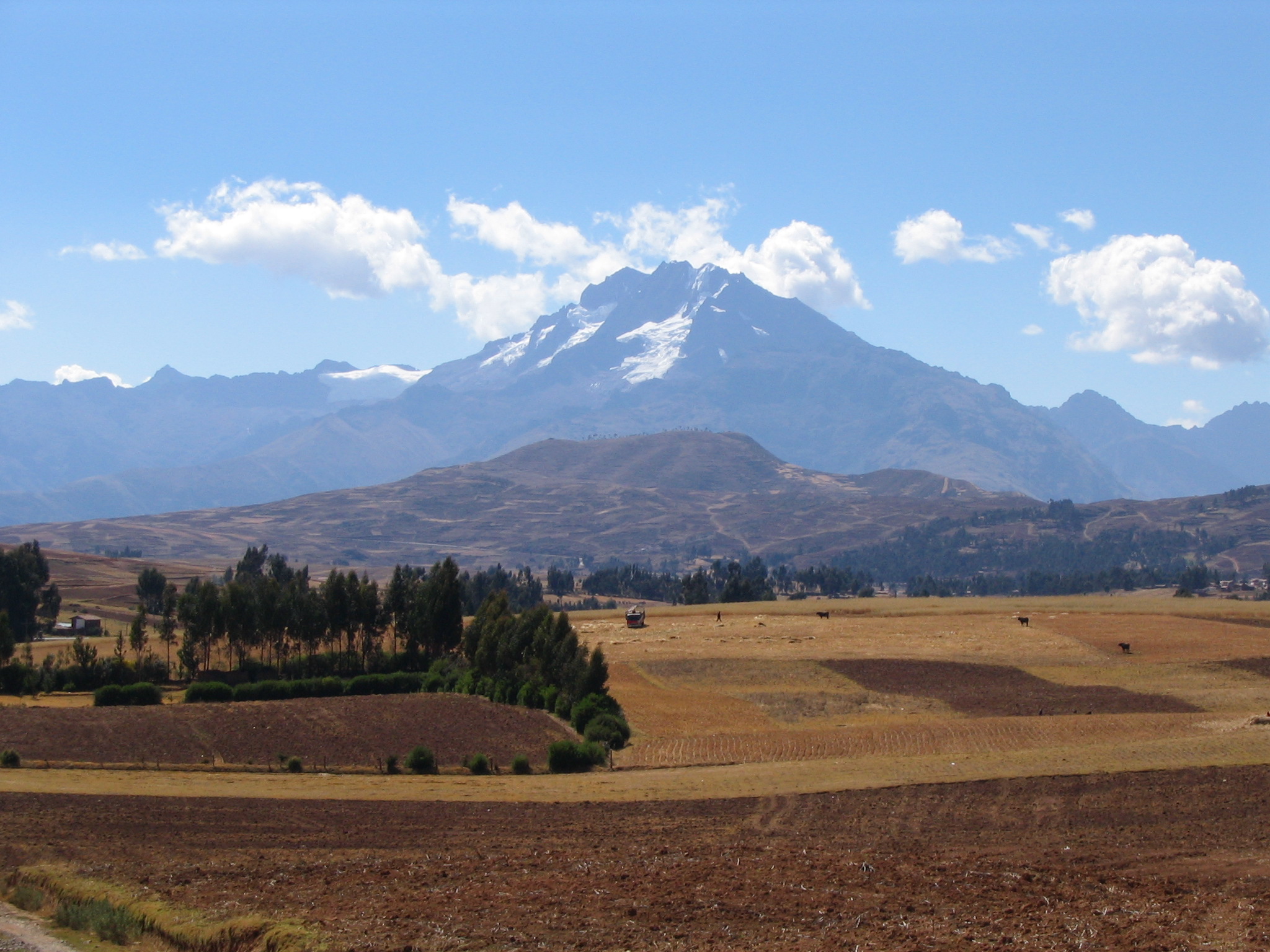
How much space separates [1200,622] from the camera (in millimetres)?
97125

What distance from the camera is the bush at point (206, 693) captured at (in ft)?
230

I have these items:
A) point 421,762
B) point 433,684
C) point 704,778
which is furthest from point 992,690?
point 433,684

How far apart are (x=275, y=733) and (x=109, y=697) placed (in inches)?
739

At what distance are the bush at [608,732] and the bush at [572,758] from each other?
297cm

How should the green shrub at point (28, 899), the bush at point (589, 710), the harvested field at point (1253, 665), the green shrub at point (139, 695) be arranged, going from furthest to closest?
the harvested field at point (1253, 665) → the green shrub at point (139, 695) → the bush at point (589, 710) → the green shrub at point (28, 899)

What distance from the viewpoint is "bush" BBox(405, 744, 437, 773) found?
48594 mm

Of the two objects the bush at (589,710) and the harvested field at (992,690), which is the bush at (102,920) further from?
the harvested field at (992,690)


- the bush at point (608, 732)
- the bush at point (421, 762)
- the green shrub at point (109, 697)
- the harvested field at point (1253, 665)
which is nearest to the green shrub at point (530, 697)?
the bush at point (608, 732)

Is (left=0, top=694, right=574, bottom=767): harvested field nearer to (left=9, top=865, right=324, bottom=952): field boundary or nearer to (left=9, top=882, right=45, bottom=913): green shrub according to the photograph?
(left=9, top=882, right=45, bottom=913): green shrub

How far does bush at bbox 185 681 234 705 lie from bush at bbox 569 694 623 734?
83.5 feet

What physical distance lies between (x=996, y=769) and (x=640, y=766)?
50.7 ft

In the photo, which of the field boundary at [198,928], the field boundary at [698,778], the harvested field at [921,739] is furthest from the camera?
the harvested field at [921,739]

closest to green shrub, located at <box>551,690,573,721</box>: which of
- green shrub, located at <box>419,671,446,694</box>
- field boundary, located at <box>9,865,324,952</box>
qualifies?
green shrub, located at <box>419,671,446,694</box>

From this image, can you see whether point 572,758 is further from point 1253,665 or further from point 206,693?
point 1253,665
